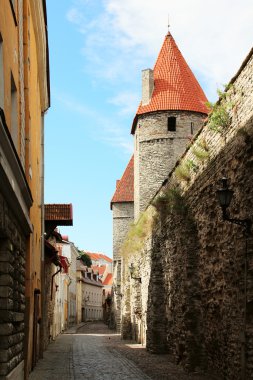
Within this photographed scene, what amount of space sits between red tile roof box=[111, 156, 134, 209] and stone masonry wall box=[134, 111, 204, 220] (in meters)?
11.2

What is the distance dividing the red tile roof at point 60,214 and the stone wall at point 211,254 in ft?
12.3

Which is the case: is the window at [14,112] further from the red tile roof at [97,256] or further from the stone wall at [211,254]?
the red tile roof at [97,256]

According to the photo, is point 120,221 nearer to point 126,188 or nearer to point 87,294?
point 126,188

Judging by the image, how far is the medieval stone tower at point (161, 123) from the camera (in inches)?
1400

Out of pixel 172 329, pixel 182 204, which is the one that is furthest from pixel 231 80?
pixel 172 329

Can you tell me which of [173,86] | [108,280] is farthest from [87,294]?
[173,86]

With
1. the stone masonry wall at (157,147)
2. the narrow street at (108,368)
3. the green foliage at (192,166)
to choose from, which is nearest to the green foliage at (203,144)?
the green foliage at (192,166)

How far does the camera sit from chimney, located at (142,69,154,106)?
37.1 m

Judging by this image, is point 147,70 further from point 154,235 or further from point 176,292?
point 176,292

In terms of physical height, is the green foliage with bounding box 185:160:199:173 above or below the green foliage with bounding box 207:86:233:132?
below

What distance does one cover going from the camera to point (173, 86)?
37406 mm

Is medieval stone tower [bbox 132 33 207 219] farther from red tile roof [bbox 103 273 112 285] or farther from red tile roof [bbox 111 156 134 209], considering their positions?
red tile roof [bbox 103 273 112 285]

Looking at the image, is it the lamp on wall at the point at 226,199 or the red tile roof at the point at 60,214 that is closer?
the lamp on wall at the point at 226,199

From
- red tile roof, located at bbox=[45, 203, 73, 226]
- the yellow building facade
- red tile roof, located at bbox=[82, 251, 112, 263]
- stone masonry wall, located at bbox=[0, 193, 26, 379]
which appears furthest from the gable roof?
stone masonry wall, located at bbox=[0, 193, 26, 379]
